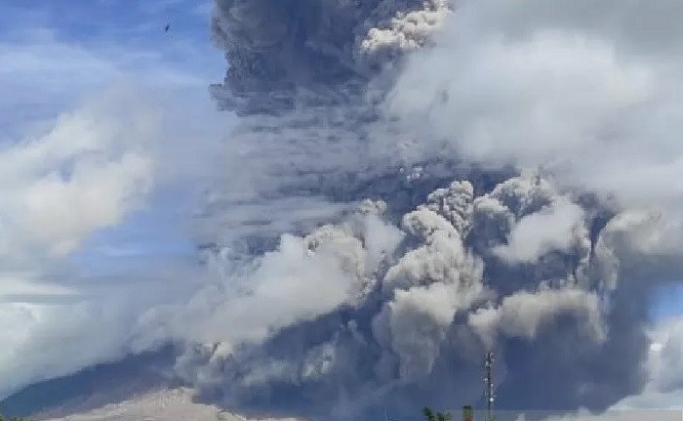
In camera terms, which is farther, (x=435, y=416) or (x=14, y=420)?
(x=14, y=420)

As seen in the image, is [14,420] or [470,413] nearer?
[470,413]

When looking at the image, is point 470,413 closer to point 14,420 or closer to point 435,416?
point 435,416

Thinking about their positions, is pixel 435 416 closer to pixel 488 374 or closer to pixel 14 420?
pixel 488 374

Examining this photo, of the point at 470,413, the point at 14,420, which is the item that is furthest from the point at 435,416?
the point at 14,420

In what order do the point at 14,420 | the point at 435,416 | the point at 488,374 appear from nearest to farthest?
1. the point at 435,416
2. the point at 488,374
3. the point at 14,420

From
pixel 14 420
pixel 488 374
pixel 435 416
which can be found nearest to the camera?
pixel 435 416

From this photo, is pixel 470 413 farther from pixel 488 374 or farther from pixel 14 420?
pixel 14 420
